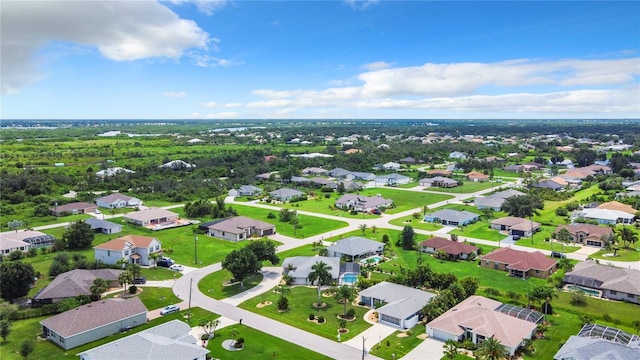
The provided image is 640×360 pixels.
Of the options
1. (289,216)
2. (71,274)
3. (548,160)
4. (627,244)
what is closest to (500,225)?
(627,244)

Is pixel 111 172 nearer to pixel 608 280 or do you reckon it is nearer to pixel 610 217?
pixel 610 217

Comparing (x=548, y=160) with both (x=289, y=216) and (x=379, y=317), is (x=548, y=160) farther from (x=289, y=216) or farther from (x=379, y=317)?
(x=379, y=317)

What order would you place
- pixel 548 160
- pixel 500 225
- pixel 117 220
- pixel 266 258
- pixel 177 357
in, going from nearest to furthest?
pixel 177 357 < pixel 266 258 < pixel 500 225 < pixel 117 220 < pixel 548 160

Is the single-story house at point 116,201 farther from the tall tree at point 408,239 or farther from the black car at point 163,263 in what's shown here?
the tall tree at point 408,239

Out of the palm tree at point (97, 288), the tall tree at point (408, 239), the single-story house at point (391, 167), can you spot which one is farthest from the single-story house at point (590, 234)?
the single-story house at point (391, 167)

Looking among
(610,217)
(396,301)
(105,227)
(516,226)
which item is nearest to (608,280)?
(396,301)
